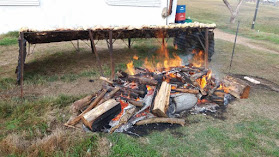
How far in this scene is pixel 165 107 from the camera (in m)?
4.41

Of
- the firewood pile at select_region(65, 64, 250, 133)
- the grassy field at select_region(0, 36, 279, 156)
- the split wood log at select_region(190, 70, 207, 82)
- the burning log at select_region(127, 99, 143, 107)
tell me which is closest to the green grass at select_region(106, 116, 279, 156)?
the grassy field at select_region(0, 36, 279, 156)

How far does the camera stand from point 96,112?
4.04m

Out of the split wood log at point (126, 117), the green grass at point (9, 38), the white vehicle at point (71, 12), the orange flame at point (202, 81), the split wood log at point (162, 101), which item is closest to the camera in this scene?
the split wood log at point (126, 117)

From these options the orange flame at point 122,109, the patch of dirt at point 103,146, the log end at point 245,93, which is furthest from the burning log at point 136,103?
the log end at point 245,93

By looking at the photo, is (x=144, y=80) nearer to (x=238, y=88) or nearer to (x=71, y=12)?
(x=238, y=88)

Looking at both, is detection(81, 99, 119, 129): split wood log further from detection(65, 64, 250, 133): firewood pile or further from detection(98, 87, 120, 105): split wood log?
detection(98, 87, 120, 105): split wood log

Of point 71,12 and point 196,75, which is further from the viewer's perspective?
point 71,12

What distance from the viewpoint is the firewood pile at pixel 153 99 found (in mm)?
4141

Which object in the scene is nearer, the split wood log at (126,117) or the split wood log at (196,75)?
the split wood log at (126,117)

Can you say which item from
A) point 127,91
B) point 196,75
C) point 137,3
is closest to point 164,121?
point 127,91

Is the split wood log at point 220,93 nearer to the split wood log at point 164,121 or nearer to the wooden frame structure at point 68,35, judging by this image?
the split wood log at point 164,121

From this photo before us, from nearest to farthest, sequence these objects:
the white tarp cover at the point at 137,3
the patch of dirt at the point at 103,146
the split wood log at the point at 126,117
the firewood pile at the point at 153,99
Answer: the patch of dirt at the point at 103,146 → the split wood log at the point at 126,117 → the firewood pile at the point at 153,99 → the white tarp cover at the point at 137,3

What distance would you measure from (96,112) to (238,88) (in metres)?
4.18

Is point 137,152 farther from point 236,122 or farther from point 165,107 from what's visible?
point 236,122
